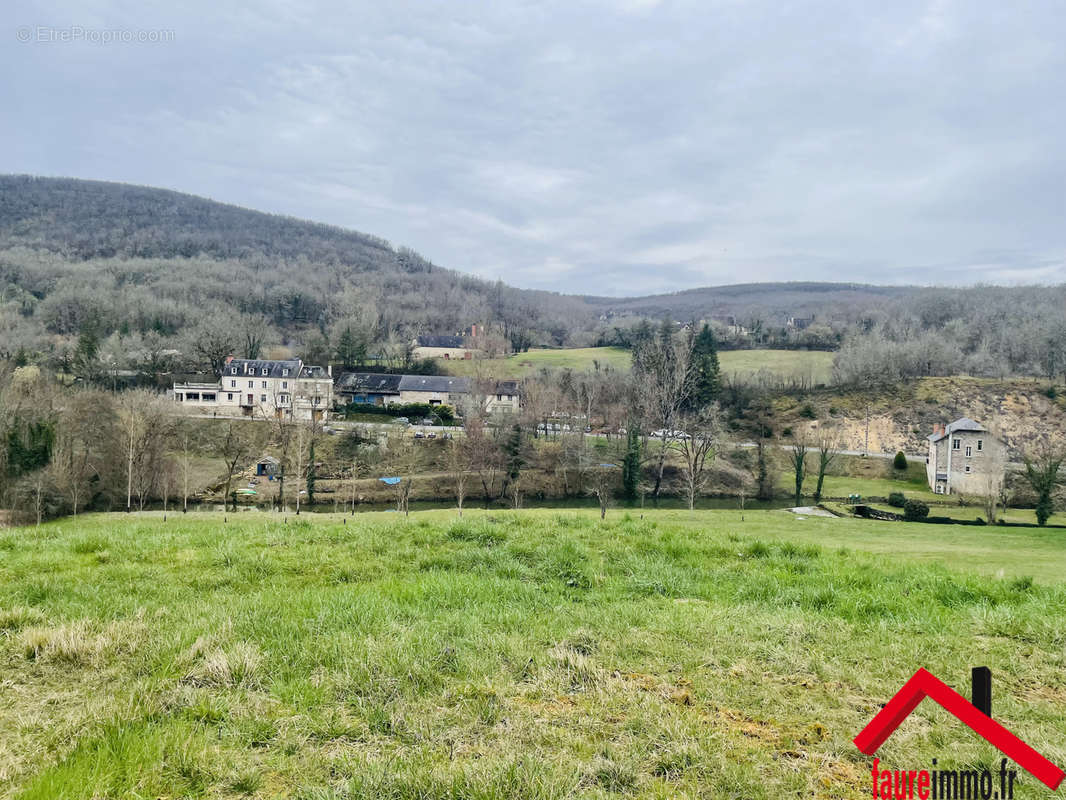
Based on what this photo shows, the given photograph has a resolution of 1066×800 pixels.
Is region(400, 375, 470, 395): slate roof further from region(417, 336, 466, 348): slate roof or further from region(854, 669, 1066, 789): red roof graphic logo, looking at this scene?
region(854, 669, 1066, 789): red roof graphic logo

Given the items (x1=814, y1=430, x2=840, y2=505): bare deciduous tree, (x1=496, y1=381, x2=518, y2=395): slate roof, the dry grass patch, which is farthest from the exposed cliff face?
the dry grass patch

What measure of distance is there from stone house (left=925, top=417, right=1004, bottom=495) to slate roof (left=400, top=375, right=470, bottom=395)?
183 feet

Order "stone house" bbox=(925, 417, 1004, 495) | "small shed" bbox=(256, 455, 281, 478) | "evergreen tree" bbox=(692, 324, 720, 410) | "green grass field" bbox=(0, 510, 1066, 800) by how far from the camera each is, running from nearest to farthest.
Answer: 1. "green grass field" bbox=(0, 510, 1066, 800)
2. "stone house" bbox=(925, 417, 1004, 495)
3. "small shed" bbox=(256, 455, 281, 478)
4. "evergreen tree" bbox=(692, 324, 720, 410)

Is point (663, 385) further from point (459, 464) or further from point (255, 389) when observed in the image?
point (255, 389)

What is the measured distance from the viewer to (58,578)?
21.9 feet

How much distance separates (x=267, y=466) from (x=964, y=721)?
201 ft

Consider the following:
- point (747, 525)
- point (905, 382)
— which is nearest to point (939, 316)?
point (905, 382)

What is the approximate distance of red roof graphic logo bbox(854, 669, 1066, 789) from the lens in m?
2.29

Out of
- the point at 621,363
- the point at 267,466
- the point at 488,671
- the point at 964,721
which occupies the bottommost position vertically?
the point at 267,466

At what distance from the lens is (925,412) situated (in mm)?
76125

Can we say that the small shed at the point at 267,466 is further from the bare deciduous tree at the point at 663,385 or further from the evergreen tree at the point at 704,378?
the evergreen tree at the point at 704,378

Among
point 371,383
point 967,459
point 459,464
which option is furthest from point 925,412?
point 371,383

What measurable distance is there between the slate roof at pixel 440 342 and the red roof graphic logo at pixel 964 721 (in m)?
120

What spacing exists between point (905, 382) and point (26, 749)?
9749 cm
